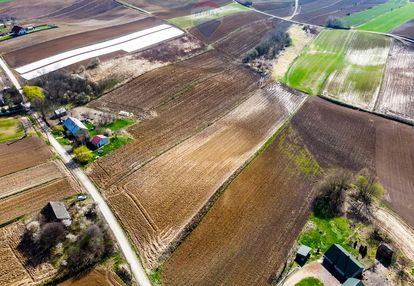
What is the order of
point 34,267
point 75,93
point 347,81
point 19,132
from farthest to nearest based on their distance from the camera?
point 347,81 → point 75,93 → point 19,132 → point 34,267

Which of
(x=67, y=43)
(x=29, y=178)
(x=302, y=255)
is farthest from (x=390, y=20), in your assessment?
(x=29, y=178)

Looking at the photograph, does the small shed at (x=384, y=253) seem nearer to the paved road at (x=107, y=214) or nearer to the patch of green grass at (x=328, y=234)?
the patch of green grass at (x=328, y=234)

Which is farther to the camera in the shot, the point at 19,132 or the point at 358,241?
the point at 19,132

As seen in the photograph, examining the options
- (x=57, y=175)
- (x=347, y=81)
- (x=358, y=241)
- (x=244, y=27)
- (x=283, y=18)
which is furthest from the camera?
(x=283, y=18)

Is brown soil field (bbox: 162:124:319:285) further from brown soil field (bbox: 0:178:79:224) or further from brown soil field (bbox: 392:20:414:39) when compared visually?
brown soil field (bbox: 392:20:414:39)

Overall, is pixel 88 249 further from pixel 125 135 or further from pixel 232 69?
pixel 232 69

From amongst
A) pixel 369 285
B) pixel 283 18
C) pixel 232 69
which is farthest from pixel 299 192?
pixel 283 18

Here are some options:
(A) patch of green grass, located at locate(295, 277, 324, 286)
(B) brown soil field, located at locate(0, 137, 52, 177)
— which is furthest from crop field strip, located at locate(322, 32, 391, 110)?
(B) brown soil field, located at locate(0, 137, 52, 177)
